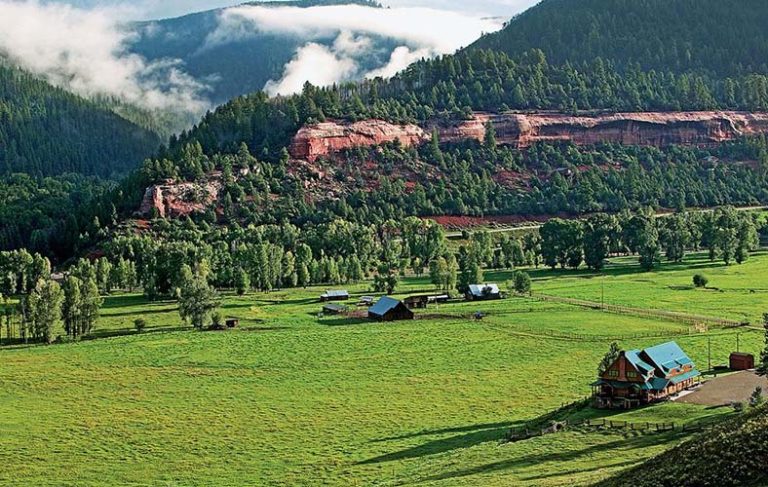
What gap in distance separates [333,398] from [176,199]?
12003 cm

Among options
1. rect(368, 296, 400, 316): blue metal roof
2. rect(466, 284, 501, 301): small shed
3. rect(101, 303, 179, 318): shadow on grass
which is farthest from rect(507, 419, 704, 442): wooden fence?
rect(101, 303, 179, 318): shadow on grass

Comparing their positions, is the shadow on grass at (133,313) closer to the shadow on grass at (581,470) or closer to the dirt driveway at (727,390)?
the dirt driveway at (727,390)

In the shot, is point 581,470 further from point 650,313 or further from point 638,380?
point 650,313

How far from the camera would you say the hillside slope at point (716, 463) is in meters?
31.7

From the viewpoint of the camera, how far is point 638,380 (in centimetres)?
5819

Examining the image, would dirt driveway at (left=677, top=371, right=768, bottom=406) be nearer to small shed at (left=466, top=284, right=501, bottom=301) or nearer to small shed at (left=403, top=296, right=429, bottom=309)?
small shed at (left=403, top=296, right=429, bottom=309)

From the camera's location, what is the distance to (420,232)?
6781 inches

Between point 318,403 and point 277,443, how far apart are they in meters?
10.3

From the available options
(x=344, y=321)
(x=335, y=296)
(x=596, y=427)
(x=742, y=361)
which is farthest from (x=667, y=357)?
(x=335, y=296)

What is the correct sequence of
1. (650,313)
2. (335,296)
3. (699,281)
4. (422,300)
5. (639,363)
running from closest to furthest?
(639,363), (650,313), (422,300), (699,281), (335,296)

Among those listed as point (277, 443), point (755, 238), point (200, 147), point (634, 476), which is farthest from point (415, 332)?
point (200, 147)

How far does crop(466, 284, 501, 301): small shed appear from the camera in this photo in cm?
12206

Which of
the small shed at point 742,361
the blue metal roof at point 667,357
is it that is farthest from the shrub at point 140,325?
the small shed at point 742,361

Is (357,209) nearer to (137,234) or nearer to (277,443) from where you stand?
(137,234)
